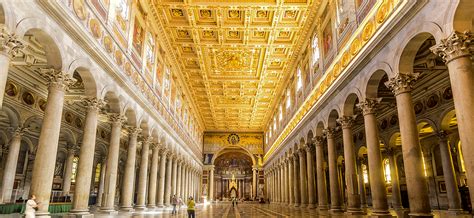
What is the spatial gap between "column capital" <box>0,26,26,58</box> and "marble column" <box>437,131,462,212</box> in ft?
59.1

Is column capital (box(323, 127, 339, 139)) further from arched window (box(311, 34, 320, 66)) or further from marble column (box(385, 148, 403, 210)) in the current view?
arched window (box(311, 34, 320, 66))

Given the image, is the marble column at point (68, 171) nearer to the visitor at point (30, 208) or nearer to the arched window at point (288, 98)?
the visitor at point (30, 208)

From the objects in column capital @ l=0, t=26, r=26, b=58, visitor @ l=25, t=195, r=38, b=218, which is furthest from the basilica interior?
visitor @ l=25, t=195, r=38, b=218

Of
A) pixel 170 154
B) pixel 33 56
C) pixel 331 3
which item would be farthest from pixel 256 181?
pixel 33 56

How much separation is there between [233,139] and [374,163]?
3738 cm

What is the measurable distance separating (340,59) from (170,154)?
16503 millimetres

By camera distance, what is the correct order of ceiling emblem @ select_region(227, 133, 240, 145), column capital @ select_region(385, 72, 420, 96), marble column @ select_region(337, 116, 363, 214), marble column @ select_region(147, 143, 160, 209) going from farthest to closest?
ceiling emblem @ select_region(227, 133, 240, 145)
marble column @ select_region(147, 143, 160, 209)
marble column @ select_region(337, 116, 363, 214)
column capital @ select_region(385, 72, 420, 96)

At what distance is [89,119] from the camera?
12320 mm

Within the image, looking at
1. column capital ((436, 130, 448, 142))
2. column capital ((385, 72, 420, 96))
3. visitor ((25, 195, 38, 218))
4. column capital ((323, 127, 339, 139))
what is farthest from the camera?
column capital ((323, 127, 339, 139))

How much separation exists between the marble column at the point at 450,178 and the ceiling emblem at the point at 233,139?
33.6 metres

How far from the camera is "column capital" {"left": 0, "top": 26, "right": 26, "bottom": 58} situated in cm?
743

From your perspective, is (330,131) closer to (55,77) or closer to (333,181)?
(333,181)

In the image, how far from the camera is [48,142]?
959 centimetres

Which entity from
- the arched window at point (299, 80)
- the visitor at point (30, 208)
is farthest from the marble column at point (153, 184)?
the visitor at point (30, 208)
